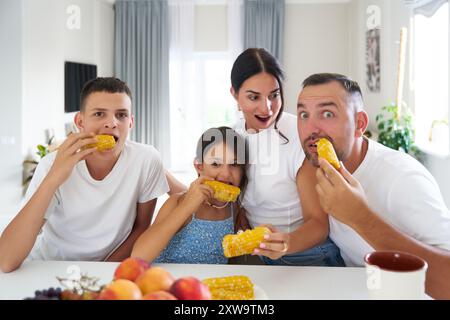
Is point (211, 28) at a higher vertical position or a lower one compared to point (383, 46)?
higher

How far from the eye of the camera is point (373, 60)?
595cm

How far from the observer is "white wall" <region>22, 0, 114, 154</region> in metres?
4.61

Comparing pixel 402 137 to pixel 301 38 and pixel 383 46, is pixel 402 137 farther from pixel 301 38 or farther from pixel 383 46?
pixel 301 38

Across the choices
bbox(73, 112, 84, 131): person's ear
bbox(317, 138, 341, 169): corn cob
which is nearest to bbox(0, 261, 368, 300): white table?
bbox(317, 138, 341, 169): corn cob

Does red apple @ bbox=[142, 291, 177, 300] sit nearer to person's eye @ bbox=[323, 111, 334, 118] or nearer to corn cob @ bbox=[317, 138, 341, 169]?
corn cob @ bbox=[317, 138, 341, 169]

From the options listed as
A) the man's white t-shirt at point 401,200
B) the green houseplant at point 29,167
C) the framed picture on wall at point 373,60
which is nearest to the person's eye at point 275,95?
the man's white t-shirt at point 401,200

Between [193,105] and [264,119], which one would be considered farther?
[193,105]

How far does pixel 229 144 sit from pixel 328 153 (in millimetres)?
498

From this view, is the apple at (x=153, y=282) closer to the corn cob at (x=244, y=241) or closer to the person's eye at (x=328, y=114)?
the corn cob at (x=244, y=241)

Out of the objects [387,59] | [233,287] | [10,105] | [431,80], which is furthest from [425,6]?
[233,287]

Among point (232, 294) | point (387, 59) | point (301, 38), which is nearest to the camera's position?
point (232, 294)
